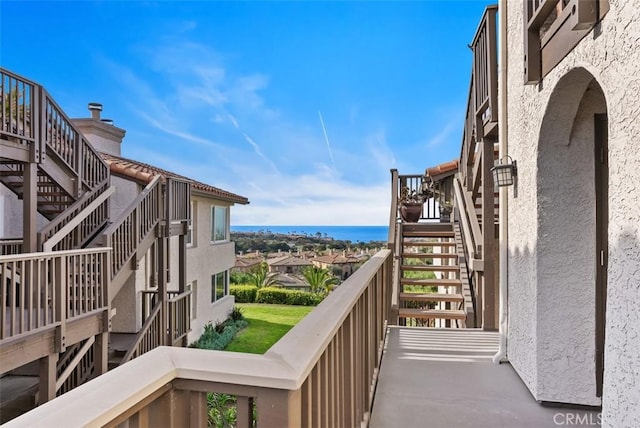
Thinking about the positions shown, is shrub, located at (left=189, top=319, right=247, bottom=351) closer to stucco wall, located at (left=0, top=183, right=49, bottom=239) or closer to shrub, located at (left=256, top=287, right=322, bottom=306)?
stucco wall, located at (left=0, top=183, right=49, bottom=239)

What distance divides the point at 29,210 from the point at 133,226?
5.19 feet

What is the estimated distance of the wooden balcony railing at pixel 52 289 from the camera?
456 cm

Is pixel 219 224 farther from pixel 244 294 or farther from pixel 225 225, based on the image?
pixel 244 294

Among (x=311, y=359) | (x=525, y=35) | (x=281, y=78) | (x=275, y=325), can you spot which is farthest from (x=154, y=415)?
(x=281, y=78)

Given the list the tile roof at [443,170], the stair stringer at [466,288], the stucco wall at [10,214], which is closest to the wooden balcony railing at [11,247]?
the stucco wall at [10,214]

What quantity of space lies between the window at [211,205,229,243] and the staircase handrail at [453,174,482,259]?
7976 millimetres

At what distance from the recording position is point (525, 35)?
3.10 metres

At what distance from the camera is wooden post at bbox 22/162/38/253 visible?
6230 mm

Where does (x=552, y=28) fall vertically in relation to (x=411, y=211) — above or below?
above

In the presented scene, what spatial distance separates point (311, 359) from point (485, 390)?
112 inches

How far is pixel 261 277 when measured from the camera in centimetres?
2159

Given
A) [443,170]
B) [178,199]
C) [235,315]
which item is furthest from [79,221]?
[235,315]

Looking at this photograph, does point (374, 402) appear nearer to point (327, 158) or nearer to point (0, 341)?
point (0, 341)

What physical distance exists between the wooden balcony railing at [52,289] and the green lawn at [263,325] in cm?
360
